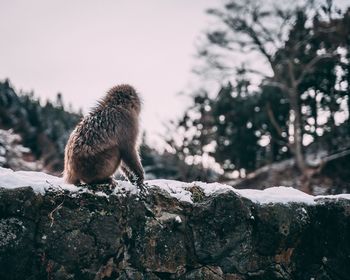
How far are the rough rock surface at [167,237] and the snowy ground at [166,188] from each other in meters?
0.07

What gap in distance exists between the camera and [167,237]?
201 inches

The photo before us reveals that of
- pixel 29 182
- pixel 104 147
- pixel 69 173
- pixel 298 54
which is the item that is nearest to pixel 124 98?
pixel 104 147

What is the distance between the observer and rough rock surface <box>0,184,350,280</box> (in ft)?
14.8

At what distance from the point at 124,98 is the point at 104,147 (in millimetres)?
998

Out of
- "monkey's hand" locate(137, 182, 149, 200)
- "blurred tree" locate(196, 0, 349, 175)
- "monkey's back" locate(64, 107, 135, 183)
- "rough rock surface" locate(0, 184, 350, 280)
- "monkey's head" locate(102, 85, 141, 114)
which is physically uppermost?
"blurred tree" locate(196, 0, 349, 175)

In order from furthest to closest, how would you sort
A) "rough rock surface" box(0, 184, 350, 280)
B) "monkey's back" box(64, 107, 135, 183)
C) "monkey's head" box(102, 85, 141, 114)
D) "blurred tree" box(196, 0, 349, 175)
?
"blurred tree" box(196, 0, 349, 175) → "monkey's head" box(102, 85, 141, 114) → "monkey's back" box(64, 107, 135, 183) → "rough rock surface" box(0, 184, 350, 280)

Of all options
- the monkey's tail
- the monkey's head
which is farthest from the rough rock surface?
the monkey's head

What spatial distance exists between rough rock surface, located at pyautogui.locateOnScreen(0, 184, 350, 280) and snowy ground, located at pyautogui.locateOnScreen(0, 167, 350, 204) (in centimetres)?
7

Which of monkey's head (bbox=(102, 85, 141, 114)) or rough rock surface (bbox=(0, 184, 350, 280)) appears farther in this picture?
monkey's head (bbox=(102, 85, 141, 114))

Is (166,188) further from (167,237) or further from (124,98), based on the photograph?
(124,98)

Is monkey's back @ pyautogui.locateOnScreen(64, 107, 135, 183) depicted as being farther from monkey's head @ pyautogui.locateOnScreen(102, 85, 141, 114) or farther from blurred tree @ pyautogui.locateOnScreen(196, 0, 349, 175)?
blurred tree @ pyautogui.locateOnScreen(196, 0, 349, 175)

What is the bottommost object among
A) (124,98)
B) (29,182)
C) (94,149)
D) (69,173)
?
(29,182)

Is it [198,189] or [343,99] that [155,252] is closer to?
[198,189]

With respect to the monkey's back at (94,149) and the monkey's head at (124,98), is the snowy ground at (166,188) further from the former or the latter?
the monkey's head at (124,98)
